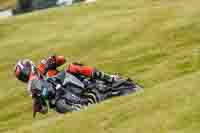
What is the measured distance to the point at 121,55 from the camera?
3206 cm

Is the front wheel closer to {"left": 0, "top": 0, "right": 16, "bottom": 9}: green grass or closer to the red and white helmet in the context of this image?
the red and white helmet

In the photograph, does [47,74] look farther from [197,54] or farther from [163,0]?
[163,0]

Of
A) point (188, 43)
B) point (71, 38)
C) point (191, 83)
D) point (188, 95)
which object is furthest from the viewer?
point (71, 38)

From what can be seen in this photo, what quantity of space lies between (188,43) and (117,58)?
148 inches

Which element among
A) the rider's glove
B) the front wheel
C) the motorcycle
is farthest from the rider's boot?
the rider's glove

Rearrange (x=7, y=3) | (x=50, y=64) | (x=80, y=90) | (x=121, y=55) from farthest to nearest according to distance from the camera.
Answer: (x=7, y=3) < (x=121, y=55) < (x=50, y=64) < (x=80, y=90)

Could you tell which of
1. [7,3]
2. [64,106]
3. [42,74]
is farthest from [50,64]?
[7,3]

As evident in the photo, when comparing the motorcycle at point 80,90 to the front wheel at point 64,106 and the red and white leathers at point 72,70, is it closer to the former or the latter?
the front wheel at point 64,106

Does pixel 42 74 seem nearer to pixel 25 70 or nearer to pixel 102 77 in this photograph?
pixel 25 70

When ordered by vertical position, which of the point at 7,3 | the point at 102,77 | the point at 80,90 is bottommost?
the point at 7,3

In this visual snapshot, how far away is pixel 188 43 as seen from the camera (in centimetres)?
3108

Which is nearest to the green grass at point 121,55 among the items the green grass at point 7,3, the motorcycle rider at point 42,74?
the motorcycle rider at point 42,74

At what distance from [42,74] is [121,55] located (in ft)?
37.8

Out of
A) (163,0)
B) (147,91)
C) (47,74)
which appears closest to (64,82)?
(47,74)
